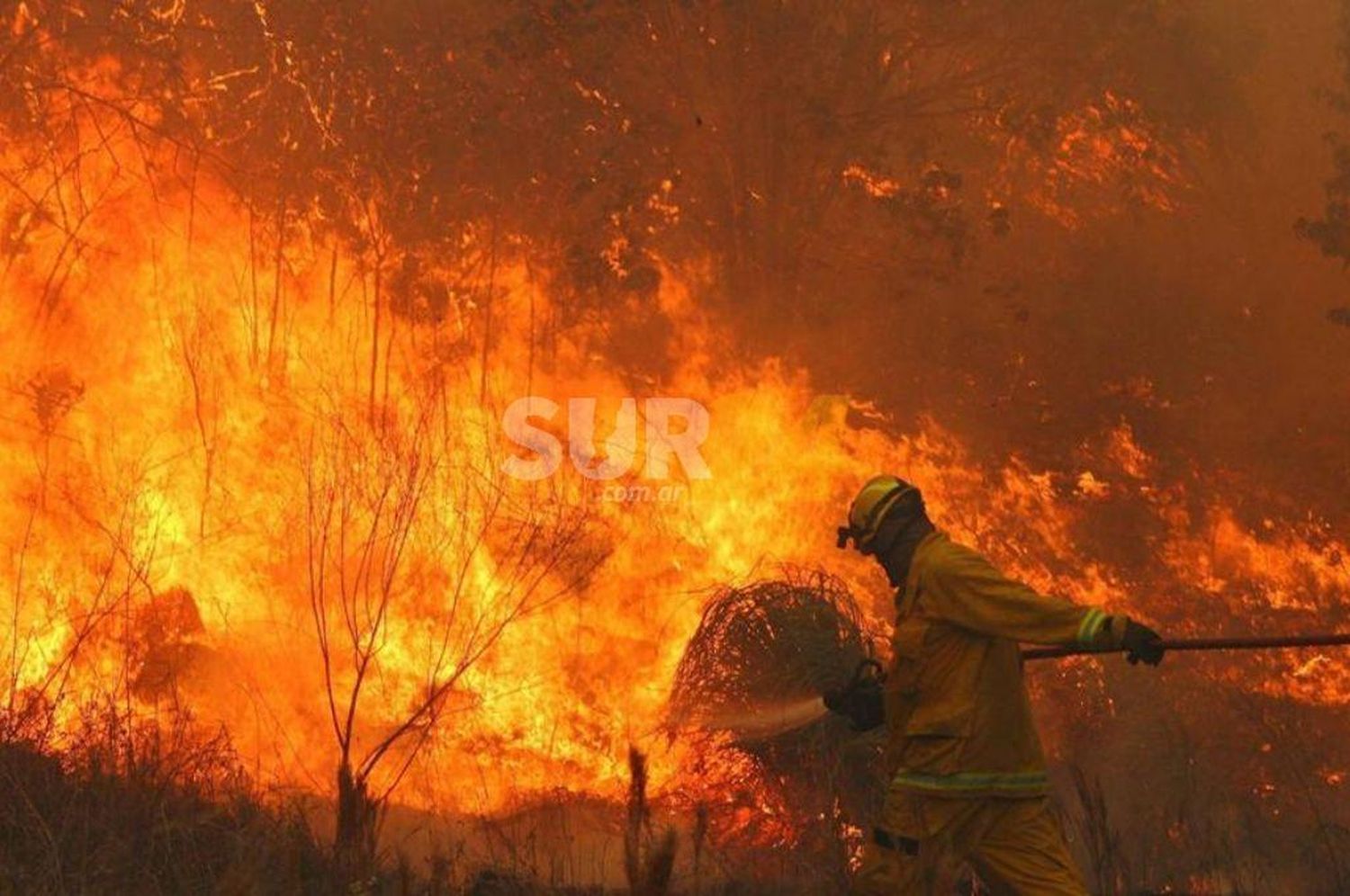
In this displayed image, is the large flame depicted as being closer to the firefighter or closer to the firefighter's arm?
the firefighter

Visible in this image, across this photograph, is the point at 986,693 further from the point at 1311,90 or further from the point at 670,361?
the point at 1311,90

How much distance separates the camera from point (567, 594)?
12430 mm

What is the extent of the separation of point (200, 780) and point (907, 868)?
3.35 meters

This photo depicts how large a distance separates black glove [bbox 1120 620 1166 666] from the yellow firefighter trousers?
633 mm

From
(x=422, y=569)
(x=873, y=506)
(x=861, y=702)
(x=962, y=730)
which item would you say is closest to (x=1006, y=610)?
(x=962, y=730)

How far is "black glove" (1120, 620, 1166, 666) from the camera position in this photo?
4.73 meters

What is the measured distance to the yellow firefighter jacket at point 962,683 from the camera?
4984mm

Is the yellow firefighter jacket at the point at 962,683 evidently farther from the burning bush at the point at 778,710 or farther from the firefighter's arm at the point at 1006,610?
the burning bush at the point at 778,710

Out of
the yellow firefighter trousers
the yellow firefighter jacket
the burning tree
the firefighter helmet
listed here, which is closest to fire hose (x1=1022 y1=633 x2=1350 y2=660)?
the yellow firefighter jacket

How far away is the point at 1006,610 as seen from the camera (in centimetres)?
489

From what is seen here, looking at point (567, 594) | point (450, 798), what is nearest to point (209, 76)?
point (567, 594)

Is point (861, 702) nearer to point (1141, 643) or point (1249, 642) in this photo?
point (1141, 643)

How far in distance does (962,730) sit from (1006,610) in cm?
44

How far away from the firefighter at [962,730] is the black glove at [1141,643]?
0.09 feet
